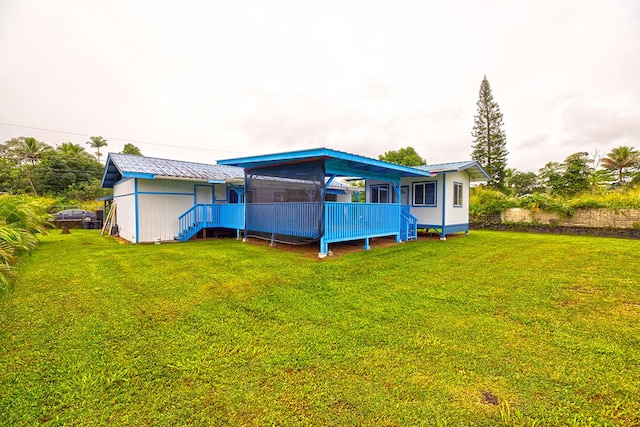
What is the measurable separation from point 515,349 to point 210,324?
3.29 metres

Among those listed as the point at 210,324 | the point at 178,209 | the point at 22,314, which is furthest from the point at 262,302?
the point at 178,209

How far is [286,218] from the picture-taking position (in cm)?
880

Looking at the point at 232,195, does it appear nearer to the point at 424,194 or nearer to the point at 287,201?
the point at 287,201

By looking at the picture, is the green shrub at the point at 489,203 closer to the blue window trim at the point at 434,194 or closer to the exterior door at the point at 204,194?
the blue window trim at the point at 434,194

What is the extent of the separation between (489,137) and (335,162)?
89.8 feet

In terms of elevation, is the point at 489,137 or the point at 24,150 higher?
the point at 489,137

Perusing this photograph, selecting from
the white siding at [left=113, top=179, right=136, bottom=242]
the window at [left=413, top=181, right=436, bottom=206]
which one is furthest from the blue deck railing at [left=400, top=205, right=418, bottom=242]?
the white siding at [left=113, top=179, right=136, bottom=242]

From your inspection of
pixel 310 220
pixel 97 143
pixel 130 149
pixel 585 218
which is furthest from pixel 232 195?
pixel 97 143

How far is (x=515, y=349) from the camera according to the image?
282 centimetres

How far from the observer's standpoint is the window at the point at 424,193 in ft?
38.2

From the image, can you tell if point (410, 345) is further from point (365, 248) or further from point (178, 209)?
point (178, 209)

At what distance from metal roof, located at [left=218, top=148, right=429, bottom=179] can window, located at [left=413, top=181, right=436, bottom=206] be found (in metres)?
1.61

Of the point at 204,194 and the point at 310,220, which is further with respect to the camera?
the point at 204,194

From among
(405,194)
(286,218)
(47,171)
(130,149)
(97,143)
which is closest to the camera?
(286,218)
